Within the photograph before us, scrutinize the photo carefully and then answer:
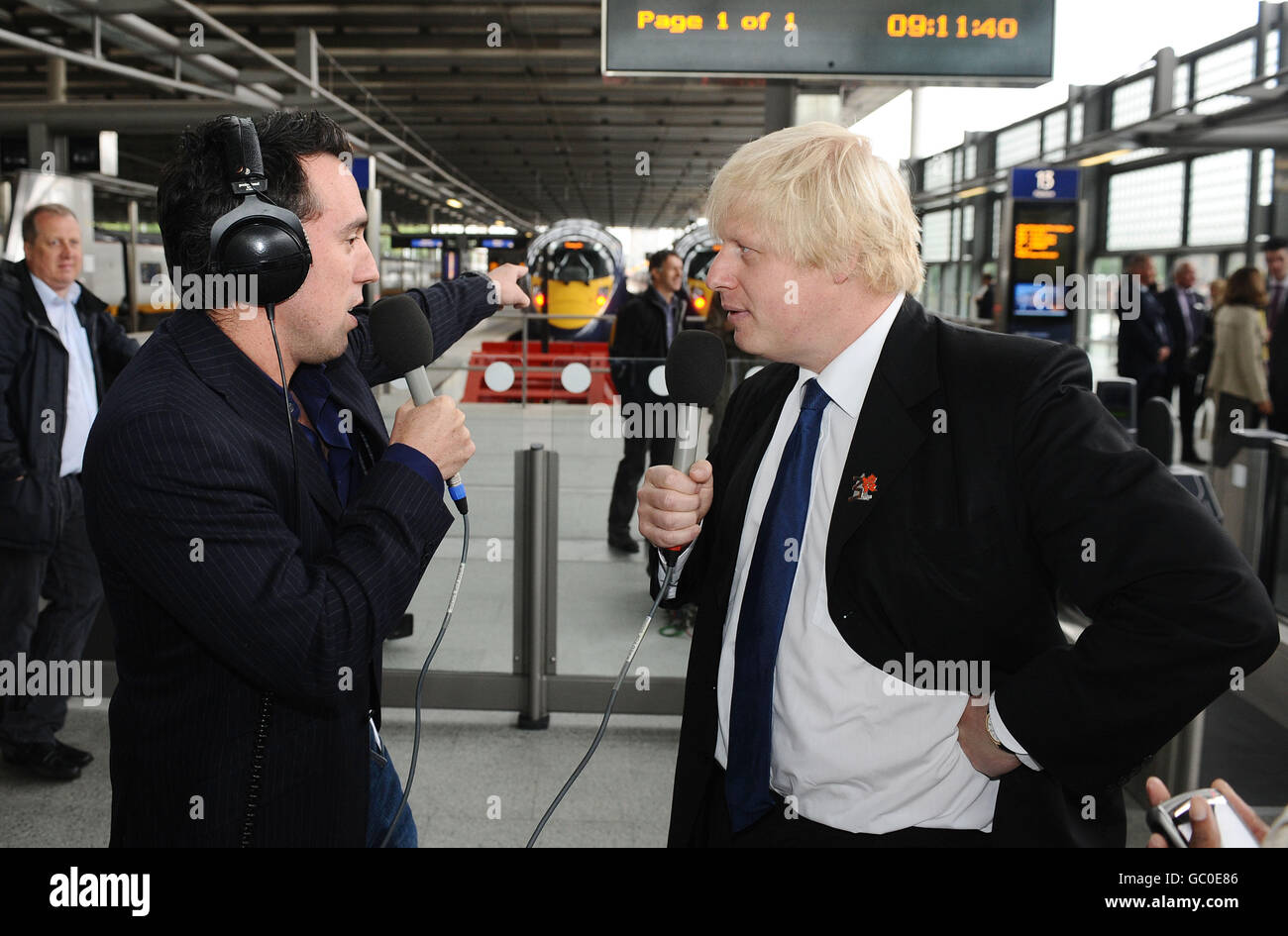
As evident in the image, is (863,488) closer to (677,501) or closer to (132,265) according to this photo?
(677,501)

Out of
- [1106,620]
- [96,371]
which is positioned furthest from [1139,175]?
[1106,620]

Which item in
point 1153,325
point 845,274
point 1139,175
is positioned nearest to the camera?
point 845,274

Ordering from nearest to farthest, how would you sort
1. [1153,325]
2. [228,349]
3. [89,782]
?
[228,349] → [89,782] → [1153,325]

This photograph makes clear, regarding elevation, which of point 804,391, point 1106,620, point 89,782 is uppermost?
point 804,391

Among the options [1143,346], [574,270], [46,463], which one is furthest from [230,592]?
[574,270]

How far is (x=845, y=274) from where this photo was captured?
5.13 ft

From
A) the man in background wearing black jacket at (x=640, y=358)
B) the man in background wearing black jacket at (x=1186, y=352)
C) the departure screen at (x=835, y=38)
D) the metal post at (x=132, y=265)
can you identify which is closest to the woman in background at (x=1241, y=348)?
the man in background wearing black jacket at (x=1186, y=352)

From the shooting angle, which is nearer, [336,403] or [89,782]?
[336,403]

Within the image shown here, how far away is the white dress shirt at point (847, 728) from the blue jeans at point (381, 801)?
0.68 m

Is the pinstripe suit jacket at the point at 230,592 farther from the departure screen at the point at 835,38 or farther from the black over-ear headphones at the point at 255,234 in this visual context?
the departure screen at the point at 835,38

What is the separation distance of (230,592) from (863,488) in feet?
2.61

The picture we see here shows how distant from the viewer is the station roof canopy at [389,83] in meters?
9.27

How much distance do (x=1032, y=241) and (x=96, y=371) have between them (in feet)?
26.7
